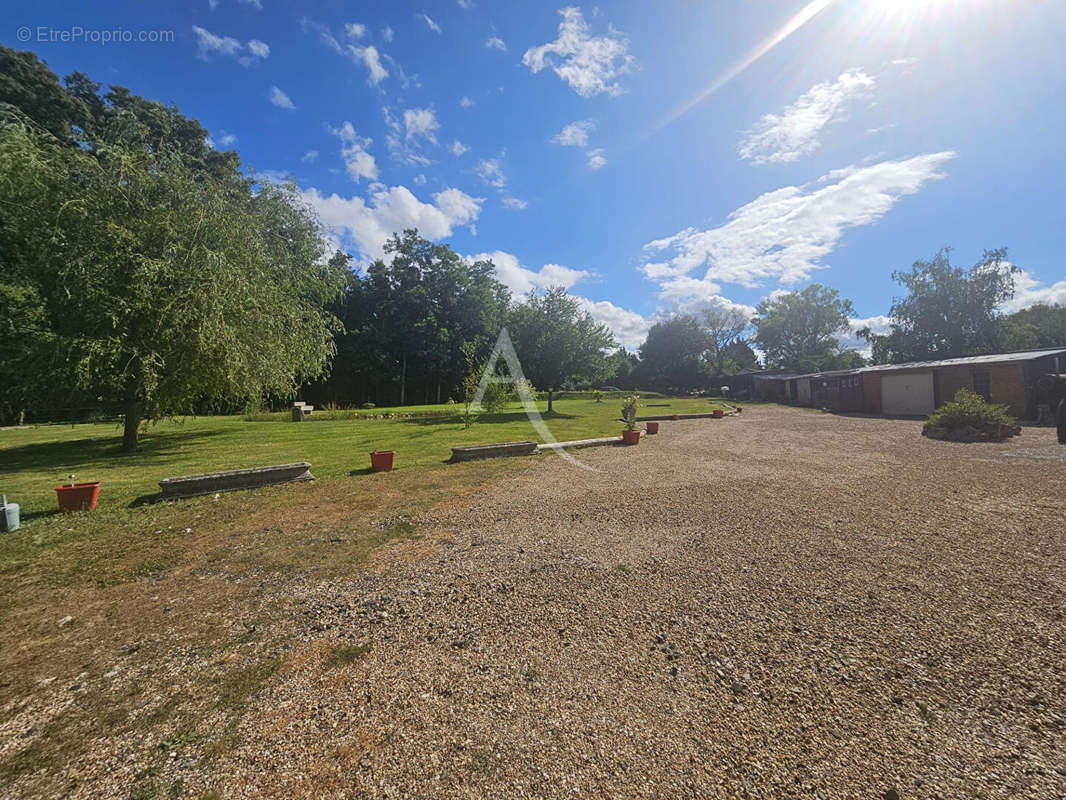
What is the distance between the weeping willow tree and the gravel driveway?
9506mm

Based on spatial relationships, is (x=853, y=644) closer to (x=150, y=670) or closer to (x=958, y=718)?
(x=958, y=718)

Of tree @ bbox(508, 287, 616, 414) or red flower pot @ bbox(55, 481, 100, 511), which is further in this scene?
tree @ bbox(508, 287, 616, 414)

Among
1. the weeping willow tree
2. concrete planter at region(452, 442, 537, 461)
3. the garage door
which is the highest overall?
the weeping willow tree

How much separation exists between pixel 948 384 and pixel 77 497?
31.3 meters

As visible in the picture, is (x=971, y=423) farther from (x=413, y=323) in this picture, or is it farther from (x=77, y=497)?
(x=413, y=323)

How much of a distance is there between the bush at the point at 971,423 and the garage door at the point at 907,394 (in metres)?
9.49

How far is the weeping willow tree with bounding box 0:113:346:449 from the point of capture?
32.9 feet

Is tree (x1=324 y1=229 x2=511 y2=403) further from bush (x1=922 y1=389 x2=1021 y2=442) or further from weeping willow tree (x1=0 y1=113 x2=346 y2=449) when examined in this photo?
bush (x1=922 y1=389 x2=1021 y2=442)

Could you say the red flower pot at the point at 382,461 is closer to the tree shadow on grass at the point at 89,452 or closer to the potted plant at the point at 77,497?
the potted plant at the point at 77,497

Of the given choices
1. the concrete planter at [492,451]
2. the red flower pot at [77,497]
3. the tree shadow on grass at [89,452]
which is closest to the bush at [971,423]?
the concrete planter at [492,451]

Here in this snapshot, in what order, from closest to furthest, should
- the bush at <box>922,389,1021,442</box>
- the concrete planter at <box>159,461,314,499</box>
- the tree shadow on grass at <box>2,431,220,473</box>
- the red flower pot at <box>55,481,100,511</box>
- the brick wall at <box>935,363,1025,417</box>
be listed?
the red flower pot at <box>55,481,100,511</box>
the concrete planter at <box>159,461,314,499</box>
the tree shadow on grass at <box>2,431,220,473</box>
the bush at <box>922,389,1021,442</box>
the brick wall at <box>935,363,1025,417</box>

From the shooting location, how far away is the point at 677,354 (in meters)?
59.2

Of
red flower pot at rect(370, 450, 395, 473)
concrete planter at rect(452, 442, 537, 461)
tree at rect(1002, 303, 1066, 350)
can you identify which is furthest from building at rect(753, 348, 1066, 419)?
tree at rect(1002, 303, 1066, 350)

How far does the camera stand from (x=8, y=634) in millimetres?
3283
